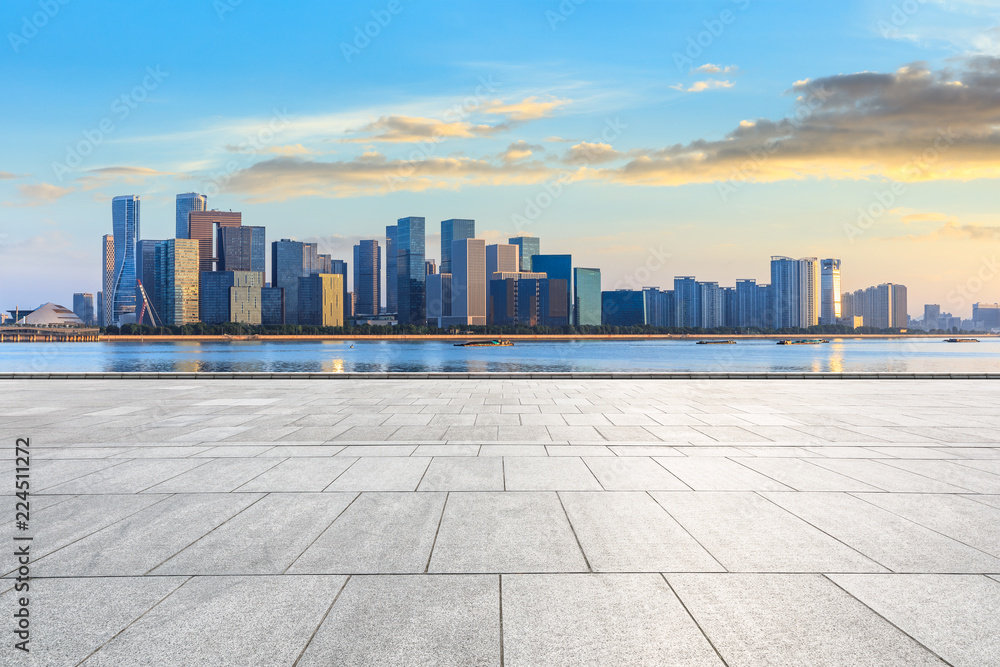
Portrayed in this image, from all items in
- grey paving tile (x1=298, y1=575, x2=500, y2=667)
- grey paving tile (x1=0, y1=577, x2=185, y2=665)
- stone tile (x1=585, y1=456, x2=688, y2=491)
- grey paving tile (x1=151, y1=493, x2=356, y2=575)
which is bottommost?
grey paving tile (x1=0, y1=577, x2=185, y2=665)

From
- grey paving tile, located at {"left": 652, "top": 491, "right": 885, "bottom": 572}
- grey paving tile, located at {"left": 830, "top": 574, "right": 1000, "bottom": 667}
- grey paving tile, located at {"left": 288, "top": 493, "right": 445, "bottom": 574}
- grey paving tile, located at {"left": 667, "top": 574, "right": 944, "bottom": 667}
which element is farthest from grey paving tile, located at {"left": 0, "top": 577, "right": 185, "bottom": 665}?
grey paving tile, located at {"left": 830, "top": 574, "right": 1000, "bottom": 667}

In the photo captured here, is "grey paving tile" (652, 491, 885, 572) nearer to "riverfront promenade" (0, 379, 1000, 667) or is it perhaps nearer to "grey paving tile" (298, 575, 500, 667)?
"riverfront promenade" (0, 379, 1000, 667)

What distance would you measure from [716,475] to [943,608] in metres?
4.45

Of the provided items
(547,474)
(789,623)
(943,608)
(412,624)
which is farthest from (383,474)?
(943,608)

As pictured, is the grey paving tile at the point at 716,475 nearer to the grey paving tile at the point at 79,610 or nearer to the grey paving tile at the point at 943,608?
the grey paving tile at the point at 943,608

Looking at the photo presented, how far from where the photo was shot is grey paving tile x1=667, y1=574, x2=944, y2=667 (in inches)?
163

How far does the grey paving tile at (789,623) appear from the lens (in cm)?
415

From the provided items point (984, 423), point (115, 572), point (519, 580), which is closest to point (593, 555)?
point (519, 580)

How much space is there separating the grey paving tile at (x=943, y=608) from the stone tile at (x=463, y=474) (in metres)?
4.46

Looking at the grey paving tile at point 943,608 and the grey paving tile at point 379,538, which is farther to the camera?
the grey paving tile at point 379,538

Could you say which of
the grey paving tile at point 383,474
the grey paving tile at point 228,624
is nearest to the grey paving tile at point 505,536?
the grey paving tile at point 383,474

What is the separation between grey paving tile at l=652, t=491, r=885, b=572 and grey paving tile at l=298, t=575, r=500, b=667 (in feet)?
7.72

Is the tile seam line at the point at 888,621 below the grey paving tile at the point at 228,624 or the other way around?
the other way around

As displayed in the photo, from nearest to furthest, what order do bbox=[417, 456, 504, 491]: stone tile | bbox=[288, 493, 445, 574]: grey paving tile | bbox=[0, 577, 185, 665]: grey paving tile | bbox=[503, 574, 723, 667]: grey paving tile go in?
bbox=[503, 574, 723, 667]: grey paving tile
bbox=[0, 577, 185, 665]: grey paving tile
bbox=[288, 493, 445, 574]: grey paving tile
bbox=[417, 456, 504, 491]: stone tile
